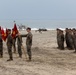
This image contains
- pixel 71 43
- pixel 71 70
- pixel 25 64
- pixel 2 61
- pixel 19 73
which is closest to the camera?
pixel 19 73

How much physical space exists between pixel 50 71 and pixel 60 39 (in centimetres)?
1509

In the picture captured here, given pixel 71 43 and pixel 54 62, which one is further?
pixel 71 43

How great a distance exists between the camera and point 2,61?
962 inches

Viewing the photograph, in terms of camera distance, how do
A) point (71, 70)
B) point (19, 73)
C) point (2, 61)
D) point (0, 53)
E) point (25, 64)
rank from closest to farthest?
point (19, 73), point (71, 70), point (25, 64), point (2, 61), point (0, 53)

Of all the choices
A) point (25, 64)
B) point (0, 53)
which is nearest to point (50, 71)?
point (25, 64)

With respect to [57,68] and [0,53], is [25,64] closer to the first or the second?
[57,68]

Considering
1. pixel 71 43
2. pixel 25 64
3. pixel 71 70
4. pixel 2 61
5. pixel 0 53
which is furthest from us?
pixel 71 43

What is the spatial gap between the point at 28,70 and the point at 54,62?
3.92 m

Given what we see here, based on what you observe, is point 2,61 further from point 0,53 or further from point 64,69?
point 64,69

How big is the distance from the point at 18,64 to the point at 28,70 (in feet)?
7.71

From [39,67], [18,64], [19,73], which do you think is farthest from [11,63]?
[19,73]

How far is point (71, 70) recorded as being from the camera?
67.9 feet

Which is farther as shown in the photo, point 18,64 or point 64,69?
point 18,64

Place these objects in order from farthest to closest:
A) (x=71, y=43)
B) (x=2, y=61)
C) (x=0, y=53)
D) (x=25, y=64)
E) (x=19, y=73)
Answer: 1. (x=71, y=43)
2. (x=0, y=53)
3. (x=2, y=61)
4. (x=25, y=64)
5. (x=19, y=73)
